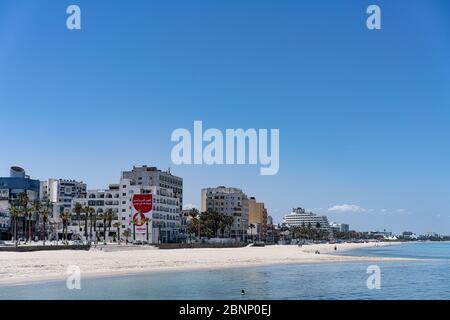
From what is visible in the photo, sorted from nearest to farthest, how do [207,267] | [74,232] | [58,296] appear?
[58,296] < [207,267] < [74,232]

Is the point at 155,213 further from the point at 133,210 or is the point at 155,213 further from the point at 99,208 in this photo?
the point at 99,208

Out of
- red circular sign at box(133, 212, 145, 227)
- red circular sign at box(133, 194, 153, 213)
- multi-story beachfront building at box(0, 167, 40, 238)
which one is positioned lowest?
red circular sign at box(133, 212, 145, 227)

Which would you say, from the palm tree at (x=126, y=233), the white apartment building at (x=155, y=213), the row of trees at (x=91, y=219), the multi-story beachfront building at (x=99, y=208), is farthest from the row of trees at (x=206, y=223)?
the palm tree at (x=126, y=233)

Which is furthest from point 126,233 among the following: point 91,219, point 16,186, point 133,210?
point 16,186

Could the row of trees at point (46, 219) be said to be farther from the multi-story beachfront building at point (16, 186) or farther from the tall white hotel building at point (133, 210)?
the multi-story beachfront building at point (16, 186)

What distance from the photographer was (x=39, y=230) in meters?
152

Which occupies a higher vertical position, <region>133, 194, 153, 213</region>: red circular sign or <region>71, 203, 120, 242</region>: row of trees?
<region>133, 194, 153, 213</region>: red circular sign

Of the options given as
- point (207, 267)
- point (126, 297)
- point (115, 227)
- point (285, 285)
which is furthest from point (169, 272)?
point (115, 227)

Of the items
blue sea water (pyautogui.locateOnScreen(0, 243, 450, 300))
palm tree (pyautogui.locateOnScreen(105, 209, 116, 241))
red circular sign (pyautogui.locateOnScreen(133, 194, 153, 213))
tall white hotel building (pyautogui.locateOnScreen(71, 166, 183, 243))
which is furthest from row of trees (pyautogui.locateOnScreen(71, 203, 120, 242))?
blue sea water (pyautogui.locateOnScreen(0, 243, 450, 300))

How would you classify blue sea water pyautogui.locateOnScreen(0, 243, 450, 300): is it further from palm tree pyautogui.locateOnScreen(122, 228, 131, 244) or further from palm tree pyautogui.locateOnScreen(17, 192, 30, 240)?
palm tree pyautogui.locateOnScreen(122, 228, 131, 244)

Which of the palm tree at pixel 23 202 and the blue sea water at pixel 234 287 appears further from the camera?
the palm tree at pixel 23 202

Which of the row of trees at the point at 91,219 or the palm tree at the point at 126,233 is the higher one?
the row of trees at the point at 91,219
